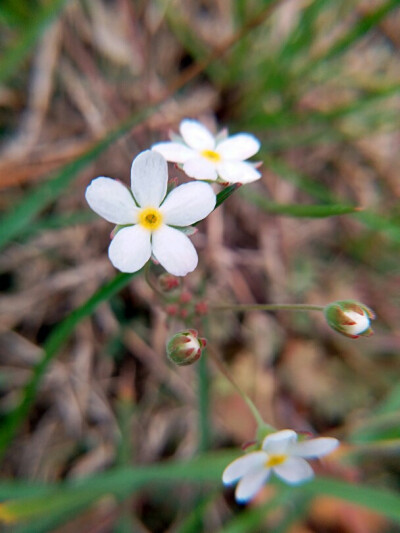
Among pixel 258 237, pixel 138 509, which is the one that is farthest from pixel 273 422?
pixel 258 237

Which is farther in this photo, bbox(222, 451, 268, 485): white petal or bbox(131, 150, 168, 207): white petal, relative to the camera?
bbox(222, 451, 268, 485): white petal

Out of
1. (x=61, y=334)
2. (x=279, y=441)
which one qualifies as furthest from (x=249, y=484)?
(x=61, y=334)

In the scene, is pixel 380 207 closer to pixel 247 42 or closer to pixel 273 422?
pixel 247 42

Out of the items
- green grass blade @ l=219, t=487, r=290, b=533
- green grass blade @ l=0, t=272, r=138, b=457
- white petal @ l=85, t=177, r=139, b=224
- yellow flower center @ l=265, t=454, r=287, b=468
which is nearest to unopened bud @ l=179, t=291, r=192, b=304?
green grass blade @ l=0, t=272, r=138, b=457

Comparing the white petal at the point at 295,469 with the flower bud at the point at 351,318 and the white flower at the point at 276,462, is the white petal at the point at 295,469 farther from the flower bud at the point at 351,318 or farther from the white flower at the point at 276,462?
the flower bud at the point at 351,318

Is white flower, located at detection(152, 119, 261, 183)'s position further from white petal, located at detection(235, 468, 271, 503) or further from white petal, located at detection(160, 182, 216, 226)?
white petal, located at detection(235, 468, 271, 503)
